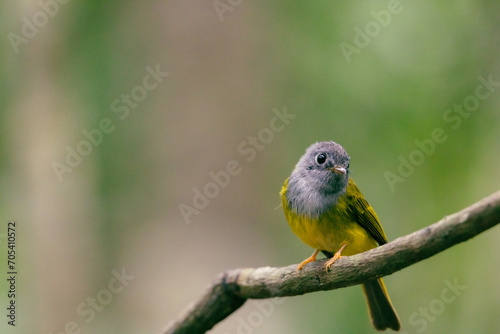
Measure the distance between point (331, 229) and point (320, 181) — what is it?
290mm

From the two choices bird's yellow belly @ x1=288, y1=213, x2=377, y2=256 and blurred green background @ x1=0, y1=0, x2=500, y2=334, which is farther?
blurred green background @ x1=0, y1=0, x2=500, y2=334

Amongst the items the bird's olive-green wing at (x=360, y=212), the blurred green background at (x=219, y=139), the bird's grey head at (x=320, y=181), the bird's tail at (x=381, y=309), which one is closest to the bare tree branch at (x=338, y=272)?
the bird's grey head at (x=320, y=181)

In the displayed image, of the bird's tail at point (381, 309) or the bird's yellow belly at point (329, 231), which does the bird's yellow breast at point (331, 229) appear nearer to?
the bird's yellow belly at point (329, 231)

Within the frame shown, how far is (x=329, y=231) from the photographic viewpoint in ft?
9.99

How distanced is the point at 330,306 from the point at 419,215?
44.0 inches

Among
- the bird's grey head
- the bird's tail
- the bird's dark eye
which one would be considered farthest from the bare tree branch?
the bird's tail

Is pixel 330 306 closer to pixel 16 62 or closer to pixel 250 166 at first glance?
pixel 250 166

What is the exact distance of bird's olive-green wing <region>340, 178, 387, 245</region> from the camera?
10.3 ft

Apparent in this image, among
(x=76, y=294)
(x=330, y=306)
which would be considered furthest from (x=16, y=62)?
(x=330, y=306)

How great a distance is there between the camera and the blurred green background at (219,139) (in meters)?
4.48

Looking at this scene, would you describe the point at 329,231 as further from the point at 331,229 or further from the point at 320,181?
the point at 320,181

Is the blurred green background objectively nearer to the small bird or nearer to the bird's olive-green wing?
the bird's olive-green wing

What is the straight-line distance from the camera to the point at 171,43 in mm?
5402

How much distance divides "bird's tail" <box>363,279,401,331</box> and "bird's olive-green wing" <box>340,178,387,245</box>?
1.26 feet
